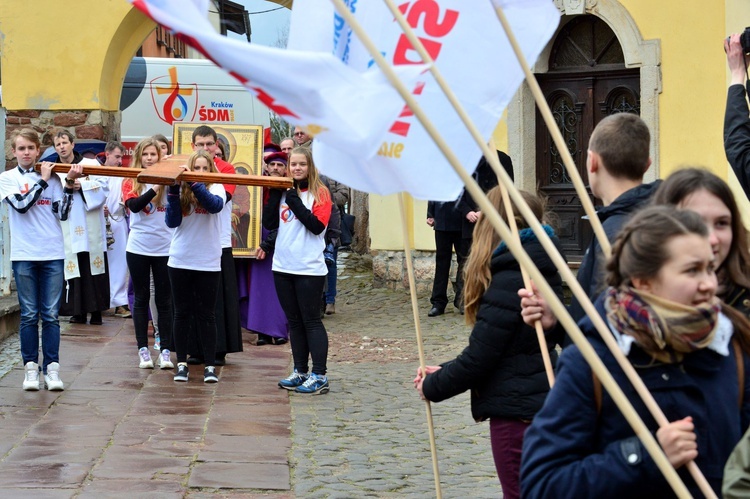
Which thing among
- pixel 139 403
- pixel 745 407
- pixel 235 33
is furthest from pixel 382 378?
pixel 235 33

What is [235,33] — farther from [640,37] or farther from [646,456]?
[646,456]

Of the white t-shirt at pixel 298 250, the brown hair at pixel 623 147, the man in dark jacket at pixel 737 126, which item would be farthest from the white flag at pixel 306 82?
the white t-shirt at pixel 298 250

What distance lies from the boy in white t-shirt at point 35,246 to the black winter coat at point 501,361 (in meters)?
4.71

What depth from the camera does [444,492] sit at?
596 cm

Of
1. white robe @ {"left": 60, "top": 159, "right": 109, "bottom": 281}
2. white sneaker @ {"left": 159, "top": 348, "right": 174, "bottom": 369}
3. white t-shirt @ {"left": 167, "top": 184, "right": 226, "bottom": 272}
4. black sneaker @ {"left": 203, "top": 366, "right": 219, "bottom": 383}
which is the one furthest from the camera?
white robe @ {"left": 60, "top": 159, "right": 109, "bottom": 281}

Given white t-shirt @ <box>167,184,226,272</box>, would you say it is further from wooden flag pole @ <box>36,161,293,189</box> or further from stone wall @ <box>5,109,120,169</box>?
stone wall @ <box>5,109,120,169</box>

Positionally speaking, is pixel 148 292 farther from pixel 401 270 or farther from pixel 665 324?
pixel 665 324

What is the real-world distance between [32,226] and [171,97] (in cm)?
940

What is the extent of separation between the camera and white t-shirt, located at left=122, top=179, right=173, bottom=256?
30.4ft

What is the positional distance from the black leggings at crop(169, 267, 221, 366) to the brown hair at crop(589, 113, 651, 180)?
17.9ft

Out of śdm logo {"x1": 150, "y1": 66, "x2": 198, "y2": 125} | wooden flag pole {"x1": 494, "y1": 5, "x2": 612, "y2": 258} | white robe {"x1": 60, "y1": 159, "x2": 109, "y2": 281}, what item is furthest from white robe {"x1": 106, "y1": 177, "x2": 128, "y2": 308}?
wooden flag pole {"x1": 494, "y1": 5, "x2": 612, "y2": 258}

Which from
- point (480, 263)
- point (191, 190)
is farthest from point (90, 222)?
point (480, 263)

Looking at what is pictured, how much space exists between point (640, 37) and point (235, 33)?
81.2ft

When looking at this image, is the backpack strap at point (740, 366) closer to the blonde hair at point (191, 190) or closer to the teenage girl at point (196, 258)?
the teenage girl at point (196, 258)
